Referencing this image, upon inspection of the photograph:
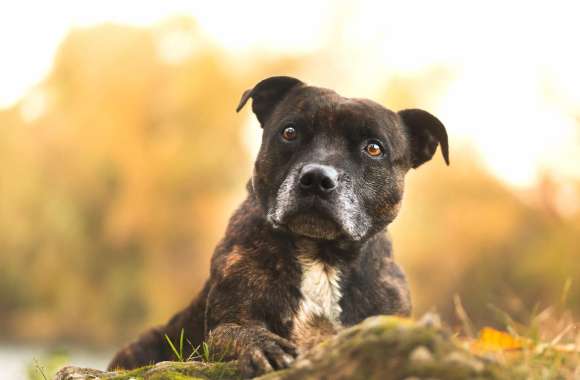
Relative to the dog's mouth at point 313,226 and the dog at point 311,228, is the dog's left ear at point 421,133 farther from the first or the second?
the dog's mouth at point 313,226

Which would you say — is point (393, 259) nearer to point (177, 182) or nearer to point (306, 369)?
point (306, 369)

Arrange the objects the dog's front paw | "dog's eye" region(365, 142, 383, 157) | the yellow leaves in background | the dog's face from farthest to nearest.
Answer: "dog's eye" region(365, 142, 383, 157), the dog's face, the yellow leaves in background, the dog's front paw

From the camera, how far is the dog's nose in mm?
4852

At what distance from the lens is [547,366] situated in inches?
148

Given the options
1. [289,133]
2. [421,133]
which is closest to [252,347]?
[289,133]

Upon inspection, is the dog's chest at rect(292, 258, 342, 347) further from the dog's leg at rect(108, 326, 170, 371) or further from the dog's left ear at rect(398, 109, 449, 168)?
the dog's leg at rect(108, 326, 170, 371)

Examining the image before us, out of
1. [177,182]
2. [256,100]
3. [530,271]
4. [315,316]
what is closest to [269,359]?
[315,316]

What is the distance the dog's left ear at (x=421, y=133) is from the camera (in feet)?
19.4

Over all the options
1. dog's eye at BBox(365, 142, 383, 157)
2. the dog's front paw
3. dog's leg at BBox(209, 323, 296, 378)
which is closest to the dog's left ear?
dog's eye at BBox(365, 142, 383, 157)

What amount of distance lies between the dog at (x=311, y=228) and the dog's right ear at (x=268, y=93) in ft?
0.04

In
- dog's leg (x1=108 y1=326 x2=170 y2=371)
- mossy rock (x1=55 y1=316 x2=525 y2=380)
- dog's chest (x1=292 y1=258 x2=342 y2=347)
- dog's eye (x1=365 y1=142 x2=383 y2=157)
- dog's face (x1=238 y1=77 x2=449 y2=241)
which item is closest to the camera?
mossy rock (x1=55 y1=316 x2=525 y2=380)

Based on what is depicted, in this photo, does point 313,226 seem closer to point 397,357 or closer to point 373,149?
point 373,149

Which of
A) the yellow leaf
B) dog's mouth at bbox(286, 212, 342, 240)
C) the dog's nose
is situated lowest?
the yellow leaf

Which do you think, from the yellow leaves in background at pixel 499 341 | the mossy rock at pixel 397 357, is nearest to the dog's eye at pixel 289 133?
the yellow leaves in background at pixel 499 341
